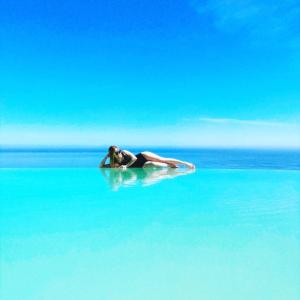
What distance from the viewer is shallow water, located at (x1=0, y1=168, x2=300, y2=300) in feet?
5.32

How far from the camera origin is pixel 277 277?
1.73 m

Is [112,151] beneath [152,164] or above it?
above

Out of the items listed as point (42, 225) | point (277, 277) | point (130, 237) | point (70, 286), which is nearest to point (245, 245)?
point (277, 277)

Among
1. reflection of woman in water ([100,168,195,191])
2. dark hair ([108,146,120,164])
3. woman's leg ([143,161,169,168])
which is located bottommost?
reflection of woman in water ([100,168,195,191])

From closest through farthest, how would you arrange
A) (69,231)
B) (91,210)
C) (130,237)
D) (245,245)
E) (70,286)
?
1. (70,286)
2. (245,245)
3. (130,237)
4. (69,231)
5. (91,210)

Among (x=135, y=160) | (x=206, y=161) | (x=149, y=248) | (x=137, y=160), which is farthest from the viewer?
(x=206, y=161)

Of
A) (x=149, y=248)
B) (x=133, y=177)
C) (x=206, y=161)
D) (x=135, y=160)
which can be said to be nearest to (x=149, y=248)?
(x=149, y=248)

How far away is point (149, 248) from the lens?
220 cm

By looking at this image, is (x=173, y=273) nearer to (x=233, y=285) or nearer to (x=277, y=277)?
(x=233, y=285)

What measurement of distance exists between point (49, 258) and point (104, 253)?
→ 30 centimetres

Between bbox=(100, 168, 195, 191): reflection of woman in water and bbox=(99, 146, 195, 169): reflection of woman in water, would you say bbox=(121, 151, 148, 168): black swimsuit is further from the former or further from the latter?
bbox=(100, 168, 195, 191): reflection of woman in water

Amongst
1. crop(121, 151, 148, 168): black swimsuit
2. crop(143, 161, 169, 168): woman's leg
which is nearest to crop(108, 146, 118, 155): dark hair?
crop(121, 151, 148, 168): black swimsuit

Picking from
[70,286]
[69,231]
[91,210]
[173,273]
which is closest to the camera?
[70,286]

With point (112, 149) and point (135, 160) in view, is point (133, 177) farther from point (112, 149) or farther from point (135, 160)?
point (135, 160)
